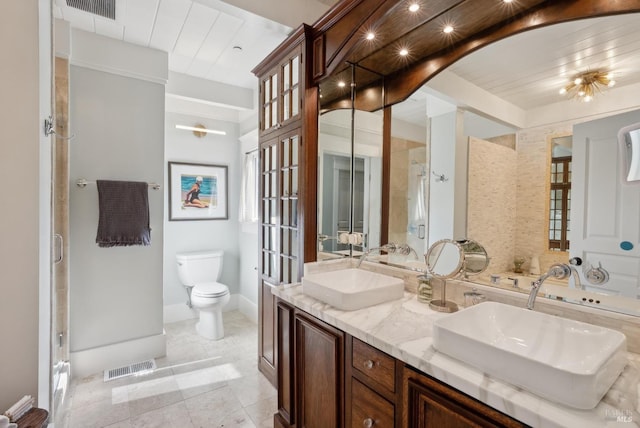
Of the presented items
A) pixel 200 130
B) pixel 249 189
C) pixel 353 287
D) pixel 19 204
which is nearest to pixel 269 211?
pixel 353 287

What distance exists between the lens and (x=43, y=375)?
4.46ft

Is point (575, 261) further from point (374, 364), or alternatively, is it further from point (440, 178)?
point (374, 364)

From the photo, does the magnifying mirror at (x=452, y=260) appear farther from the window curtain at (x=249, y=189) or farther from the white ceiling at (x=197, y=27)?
the window curtain at (x=249, y=189)

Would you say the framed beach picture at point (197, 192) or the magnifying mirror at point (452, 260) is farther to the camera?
the framed beach picture at point (197, 192)

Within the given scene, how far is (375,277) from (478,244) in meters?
0.57

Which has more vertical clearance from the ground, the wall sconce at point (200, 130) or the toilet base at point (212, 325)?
the wall sconce at point (200, 130)

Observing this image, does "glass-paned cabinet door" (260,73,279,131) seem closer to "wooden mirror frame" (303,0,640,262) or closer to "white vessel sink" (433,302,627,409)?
"wooden mirror frame" (303,0,640,262)

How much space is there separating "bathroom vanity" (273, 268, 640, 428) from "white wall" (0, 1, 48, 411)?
1.08 meters

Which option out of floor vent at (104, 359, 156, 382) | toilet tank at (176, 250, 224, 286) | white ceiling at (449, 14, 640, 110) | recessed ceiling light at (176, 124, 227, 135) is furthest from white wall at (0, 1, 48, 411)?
recessed ceiling light at (176, 124, 227, 135)

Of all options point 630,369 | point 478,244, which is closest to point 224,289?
point 478,244

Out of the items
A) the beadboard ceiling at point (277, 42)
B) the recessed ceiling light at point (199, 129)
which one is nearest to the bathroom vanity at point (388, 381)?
the beadboard ceiling at point (277, 42)

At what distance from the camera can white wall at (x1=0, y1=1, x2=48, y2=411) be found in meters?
1.16

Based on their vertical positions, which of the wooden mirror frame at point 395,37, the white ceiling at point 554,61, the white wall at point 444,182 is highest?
the wooden mirror frame at point 395,37

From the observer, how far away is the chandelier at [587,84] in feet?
3.71
